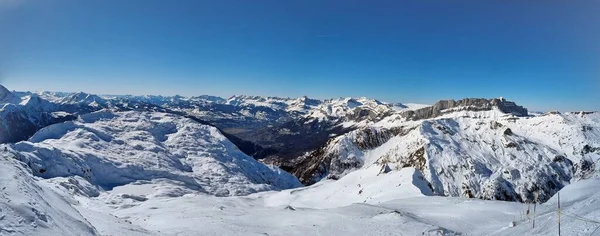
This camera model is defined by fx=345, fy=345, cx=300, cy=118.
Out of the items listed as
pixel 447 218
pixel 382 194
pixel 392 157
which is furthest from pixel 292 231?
pixel 392 157

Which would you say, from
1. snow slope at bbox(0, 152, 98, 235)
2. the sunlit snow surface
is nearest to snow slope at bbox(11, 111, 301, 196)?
the sunlit snow surface

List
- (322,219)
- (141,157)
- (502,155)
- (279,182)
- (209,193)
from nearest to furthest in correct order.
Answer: (322,219), (209,193), (141,157), (502,155), (279,182)

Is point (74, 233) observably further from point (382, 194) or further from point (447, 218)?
point (382, 194)

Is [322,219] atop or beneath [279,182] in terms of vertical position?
atop

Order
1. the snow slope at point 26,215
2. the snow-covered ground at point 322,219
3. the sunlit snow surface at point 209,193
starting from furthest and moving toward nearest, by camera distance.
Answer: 1. the sunlit snow surface at point 209,193
2. the snow-covered ground at point 322,219
3. the snow slope at point 26,215

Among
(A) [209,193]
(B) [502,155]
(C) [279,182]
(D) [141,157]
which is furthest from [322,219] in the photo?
(B) [502,155]

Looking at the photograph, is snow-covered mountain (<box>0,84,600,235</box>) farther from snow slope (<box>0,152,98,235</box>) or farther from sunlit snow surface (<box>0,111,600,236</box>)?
sunlit snow surface (<box>0,111,600,236</box>)

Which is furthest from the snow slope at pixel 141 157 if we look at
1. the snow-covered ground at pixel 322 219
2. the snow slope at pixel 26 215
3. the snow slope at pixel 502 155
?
the snow slope at pixel 26 215

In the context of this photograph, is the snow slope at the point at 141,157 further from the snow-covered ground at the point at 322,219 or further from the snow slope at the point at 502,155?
the snow-covered ground at the point at 322,219

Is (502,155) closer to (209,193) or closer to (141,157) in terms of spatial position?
(209,193)
